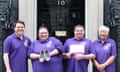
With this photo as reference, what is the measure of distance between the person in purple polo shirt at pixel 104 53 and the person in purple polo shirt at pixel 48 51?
637 mm

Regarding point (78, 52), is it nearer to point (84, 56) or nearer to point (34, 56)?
point (84, 56)

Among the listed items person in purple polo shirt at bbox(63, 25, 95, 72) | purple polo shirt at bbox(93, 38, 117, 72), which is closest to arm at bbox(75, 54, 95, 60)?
person in purple polo shirt at bbox(63, 25, 95, 72)

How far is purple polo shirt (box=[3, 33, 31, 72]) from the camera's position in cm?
784

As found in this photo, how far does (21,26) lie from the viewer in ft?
25.6

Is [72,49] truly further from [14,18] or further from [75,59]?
[14,18]

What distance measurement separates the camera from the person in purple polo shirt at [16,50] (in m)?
7.81

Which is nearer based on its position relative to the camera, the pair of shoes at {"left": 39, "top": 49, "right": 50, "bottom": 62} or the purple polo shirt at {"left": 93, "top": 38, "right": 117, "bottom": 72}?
the pair of shoes at {"left": 39, "top": 49, "right": 50, "bottom": 62}

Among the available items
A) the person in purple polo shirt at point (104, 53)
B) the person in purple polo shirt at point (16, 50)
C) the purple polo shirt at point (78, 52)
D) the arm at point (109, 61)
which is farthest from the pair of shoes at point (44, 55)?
the arm at point (109, 61)

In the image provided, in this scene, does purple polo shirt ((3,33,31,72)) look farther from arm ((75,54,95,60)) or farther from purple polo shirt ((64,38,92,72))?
arm ((75,54,95,60))

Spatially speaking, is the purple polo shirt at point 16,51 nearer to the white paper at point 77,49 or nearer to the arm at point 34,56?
the arm at point 34,56

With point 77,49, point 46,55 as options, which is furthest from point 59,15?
point 46,55

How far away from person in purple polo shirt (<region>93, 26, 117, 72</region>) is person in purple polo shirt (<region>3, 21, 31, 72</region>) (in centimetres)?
124

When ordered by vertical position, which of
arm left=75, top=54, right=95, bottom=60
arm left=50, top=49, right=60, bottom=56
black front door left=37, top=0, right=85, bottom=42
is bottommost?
arm left=75, top=54, right=95, bottom=60

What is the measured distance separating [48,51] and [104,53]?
968mm
